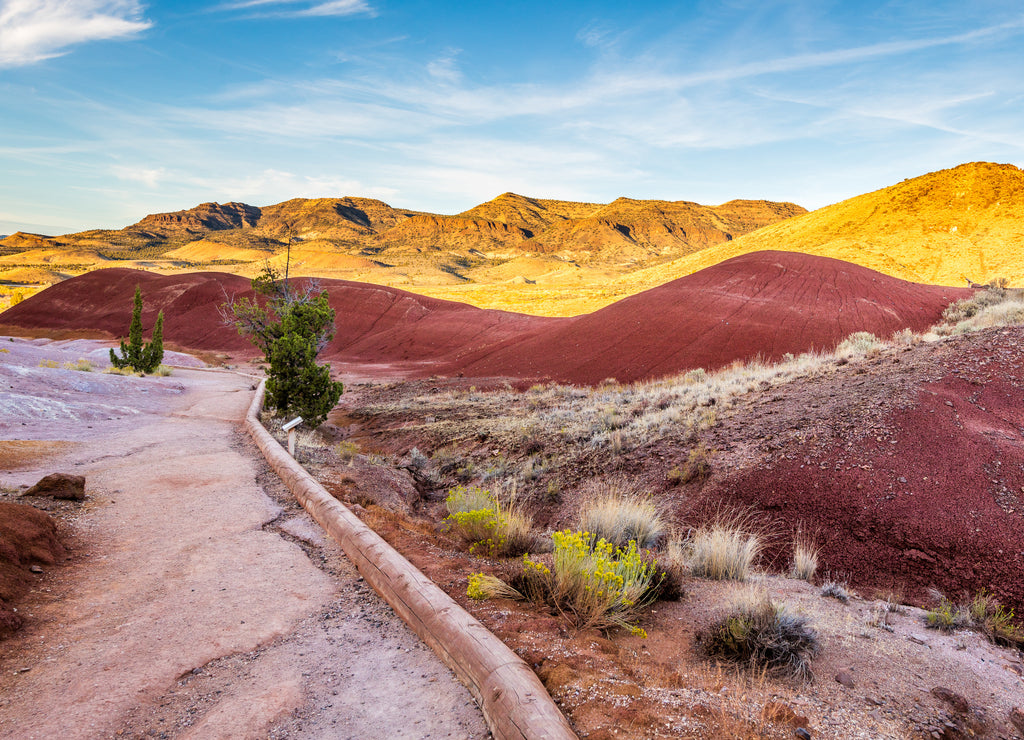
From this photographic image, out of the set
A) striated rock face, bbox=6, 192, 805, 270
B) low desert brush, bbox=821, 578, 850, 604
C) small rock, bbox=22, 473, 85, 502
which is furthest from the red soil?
striated rock face, bbox=6, 192, 805, 270

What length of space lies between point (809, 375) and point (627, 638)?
34.3 feet

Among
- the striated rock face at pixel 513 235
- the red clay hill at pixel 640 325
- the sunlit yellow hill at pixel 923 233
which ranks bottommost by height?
the red clay hill at pixel 640 325

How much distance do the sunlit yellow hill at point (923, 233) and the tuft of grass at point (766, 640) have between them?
49.0 m

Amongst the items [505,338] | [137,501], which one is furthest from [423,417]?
[505,338]

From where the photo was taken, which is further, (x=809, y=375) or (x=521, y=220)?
(x=521, y=220)

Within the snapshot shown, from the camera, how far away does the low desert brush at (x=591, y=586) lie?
396cm

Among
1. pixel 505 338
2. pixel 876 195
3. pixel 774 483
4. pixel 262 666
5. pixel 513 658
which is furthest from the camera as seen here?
pixel 876 195

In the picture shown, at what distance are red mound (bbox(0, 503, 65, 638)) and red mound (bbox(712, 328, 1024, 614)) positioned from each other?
7870 millimetres

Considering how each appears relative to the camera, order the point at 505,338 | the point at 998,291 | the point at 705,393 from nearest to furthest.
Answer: the point at 705,393 < the point at 998,291 < the point at 505,338

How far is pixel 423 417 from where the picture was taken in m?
17.8

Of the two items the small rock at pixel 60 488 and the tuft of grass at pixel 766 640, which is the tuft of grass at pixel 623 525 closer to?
the tuft of grass at pixel 766 640

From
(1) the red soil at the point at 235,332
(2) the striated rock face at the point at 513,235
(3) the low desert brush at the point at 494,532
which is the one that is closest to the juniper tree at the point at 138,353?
(1) the red soil at the point at 235,332

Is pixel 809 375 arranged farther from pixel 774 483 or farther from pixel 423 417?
pixel 423 417

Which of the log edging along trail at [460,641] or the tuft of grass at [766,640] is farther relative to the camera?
the tuft of grass at [766,640]
